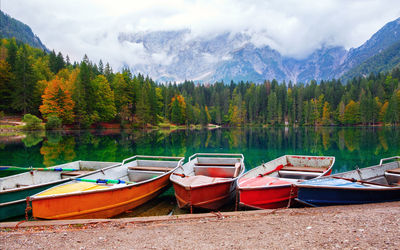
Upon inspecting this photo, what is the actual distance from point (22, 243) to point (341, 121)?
414 feet

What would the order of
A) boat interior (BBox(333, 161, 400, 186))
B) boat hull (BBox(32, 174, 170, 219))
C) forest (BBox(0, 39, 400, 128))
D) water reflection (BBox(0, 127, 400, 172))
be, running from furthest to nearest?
forest (BBox(0, 39, 400, 128)), water reflection (BBox(0, 127, 400, 172)), boat interior (BBox(333, 161, 400, 186)), boat hull (BBox(32, 174, 170, 219))

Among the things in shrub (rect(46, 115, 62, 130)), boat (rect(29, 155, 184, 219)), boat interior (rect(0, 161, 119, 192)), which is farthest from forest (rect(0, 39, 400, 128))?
boat (rect(29, 155, 184, 219))

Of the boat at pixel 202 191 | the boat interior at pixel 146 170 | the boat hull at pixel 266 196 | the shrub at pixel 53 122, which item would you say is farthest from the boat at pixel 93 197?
the shrub at pixel 53 122

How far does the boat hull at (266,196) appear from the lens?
8406 mm

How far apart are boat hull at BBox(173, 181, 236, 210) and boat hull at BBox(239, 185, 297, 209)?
104 cm

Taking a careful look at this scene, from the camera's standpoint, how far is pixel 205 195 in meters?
8.80

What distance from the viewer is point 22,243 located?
18.6 feet

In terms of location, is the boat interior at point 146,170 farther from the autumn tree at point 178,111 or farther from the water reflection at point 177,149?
the autumn tree at point 178,111

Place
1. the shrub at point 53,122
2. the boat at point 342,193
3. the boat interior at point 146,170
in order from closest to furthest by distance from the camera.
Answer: the boat at point 342,193 < the boat interior at point 146,170 < the shrub at point 53,122

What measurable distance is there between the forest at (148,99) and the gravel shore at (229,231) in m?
59.3

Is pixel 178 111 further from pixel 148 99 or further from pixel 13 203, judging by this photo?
pixel 13 203

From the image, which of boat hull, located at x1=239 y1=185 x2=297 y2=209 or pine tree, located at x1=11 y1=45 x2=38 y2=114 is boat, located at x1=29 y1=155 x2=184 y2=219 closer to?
boat hull, located at x1=239 y1=185 x2=297 y2=209

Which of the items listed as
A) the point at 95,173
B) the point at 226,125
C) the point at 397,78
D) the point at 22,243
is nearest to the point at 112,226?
the point at 22,243

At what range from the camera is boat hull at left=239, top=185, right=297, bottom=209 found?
27.6 feet
